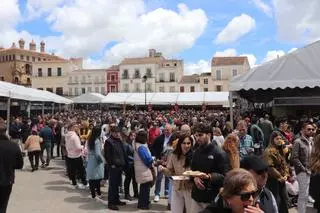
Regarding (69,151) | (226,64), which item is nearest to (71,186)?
(69,151)

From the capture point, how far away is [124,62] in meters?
79.3

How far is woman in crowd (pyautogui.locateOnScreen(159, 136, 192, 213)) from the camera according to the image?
207 inches

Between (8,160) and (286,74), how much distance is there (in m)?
8.23

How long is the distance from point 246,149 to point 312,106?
7.46m

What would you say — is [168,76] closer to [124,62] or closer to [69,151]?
[124,62]

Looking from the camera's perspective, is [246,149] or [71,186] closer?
[246,149]

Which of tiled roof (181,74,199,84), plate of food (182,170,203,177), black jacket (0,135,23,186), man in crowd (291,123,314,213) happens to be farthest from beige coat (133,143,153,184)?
tiled roof (181,74,199,84)

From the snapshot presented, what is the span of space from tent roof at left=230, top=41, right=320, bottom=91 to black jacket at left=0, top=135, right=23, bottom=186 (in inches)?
292

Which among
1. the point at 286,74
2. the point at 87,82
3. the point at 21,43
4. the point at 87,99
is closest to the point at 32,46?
the point at 21,43

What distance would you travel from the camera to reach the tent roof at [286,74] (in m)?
11.6

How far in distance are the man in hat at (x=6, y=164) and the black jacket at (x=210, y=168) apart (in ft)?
8.62

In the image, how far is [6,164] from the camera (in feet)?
19.4

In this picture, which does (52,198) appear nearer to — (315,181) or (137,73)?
(315,181)

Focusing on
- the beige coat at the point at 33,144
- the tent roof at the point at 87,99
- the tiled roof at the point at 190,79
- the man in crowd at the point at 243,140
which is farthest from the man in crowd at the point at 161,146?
the tiled roof at the point at 190,79
